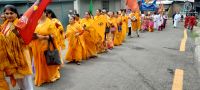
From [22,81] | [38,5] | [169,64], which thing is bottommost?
[169,64]

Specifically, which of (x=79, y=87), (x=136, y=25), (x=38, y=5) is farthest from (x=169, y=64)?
(x=136, y=25)

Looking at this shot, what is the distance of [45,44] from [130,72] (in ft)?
8.08

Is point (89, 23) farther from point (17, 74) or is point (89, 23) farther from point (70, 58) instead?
point (17, 74)

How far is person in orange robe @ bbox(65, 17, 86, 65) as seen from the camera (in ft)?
35.3

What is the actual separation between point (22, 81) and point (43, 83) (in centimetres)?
213

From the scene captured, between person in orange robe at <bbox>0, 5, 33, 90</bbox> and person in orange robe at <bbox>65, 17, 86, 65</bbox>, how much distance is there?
4696 millimetres

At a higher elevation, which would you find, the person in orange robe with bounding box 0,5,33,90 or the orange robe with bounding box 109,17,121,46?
the person in orange robe with bounding box 0,5,33,90

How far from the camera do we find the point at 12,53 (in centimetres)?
580

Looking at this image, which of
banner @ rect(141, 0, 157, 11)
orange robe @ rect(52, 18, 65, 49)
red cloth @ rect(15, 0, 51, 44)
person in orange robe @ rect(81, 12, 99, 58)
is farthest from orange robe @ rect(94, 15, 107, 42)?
banner @ rect(141, 0, 157, 11)

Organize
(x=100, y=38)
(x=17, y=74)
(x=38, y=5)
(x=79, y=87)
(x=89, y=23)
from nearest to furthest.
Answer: (x=17, y=74) < (x=38, y=5) < (x=79, y=87) < (x=89, y=23) < (x=100, y=38)

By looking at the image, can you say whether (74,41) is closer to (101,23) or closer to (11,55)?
(101,23)

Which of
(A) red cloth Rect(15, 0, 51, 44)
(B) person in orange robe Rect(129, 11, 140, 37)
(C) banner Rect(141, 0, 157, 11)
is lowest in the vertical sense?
(B) person in orange robe Rect(129, 11, 140, 37)

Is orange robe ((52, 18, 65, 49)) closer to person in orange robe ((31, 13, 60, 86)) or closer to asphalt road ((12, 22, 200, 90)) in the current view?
person in orange robe ((31, 13, 60, 86))

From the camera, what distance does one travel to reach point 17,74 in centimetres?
588
